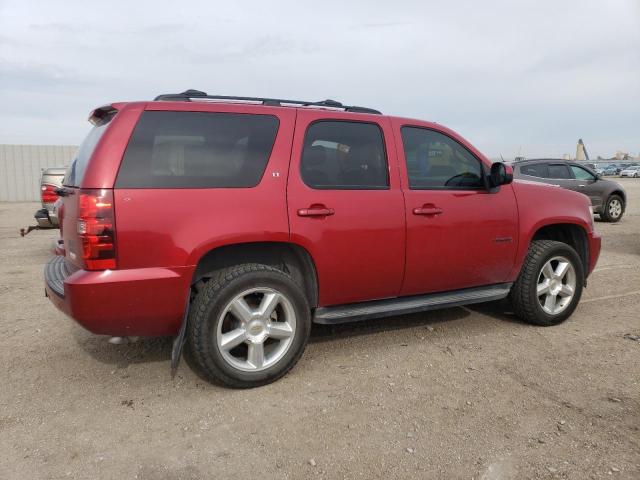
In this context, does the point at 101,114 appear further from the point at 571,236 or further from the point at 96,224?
the point at 571,236

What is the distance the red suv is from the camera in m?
2.92

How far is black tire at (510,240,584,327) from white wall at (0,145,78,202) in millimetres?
21862

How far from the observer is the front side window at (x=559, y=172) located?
12195 millimetres

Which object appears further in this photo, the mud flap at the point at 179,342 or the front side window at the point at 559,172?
the front side window at the point at 559,172

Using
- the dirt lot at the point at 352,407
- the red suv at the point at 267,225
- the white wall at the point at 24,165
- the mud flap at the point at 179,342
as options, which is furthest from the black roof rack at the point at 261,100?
the white wall at the point at 24,165

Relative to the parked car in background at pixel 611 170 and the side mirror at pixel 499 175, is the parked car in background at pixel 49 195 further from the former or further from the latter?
the parked car in background at pixel 611 170

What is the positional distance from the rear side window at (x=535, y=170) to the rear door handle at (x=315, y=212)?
968 centimetres

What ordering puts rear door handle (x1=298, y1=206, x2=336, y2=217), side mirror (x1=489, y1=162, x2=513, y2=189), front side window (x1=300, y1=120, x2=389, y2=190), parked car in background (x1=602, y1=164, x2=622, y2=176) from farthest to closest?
1. parked car in background (x1=602, y1=164, x2=622, y2=176)
2. side mirror (x1=489, y1=162, x2=513, y2=189)
3. front side window (x1=300, y1=120, x2=389, y2=190)
4. rear door handle (x1=298, y1=206, x2=336, y2=217)

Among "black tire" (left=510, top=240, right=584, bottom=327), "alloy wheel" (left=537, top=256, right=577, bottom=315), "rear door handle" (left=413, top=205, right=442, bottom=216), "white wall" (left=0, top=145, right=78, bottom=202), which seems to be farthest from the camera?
"white wall" (left=0, top=145, right=78, bottom=202)

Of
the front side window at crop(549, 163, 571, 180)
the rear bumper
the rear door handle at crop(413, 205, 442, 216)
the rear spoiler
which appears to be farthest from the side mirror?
the front side window at crop(549, 163, 571, 180)

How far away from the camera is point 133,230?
2.88 meters

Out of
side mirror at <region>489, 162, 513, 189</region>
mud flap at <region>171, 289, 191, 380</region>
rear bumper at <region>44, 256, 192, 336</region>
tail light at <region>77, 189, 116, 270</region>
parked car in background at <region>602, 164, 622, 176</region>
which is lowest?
mud flap at <region>171, 289, 191, 380</region>

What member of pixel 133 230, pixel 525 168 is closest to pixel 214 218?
pixel 133 230

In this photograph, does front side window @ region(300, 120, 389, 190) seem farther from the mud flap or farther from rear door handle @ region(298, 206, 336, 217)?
the mud flap
